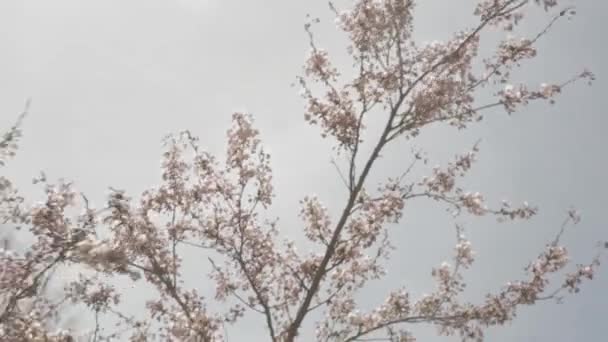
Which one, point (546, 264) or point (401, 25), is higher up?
point (401, 25)

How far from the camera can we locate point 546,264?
12.2 meters

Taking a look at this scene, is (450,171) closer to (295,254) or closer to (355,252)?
(355,252)

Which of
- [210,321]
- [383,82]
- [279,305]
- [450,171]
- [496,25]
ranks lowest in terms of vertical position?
[210,321]

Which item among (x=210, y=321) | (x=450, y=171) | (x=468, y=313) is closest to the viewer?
(x=210, y=321)

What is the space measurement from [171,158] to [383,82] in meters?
4.57

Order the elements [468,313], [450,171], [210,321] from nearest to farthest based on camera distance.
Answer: [210,321], [468,313], [450,171]

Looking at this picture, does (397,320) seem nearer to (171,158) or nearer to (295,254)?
(295,254)

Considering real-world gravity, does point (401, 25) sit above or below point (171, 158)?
above

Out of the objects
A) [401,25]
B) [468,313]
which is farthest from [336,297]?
[401,25]

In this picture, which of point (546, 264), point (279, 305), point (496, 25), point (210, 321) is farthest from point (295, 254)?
point (496, 25)

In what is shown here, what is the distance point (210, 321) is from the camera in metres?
11.3

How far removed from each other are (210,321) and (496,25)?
7.98 m

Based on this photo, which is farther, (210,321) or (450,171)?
(450,171)

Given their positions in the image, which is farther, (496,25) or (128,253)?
(496,25)
